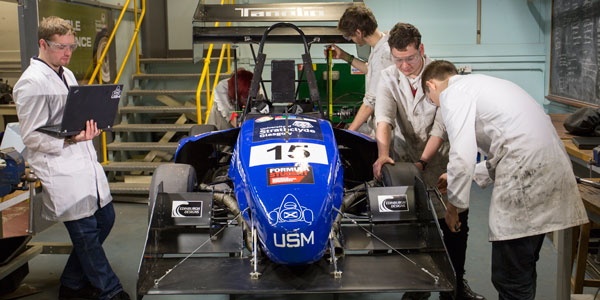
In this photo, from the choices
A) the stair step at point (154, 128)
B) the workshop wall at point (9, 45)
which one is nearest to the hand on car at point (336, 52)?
the stair step at point (154, 128)

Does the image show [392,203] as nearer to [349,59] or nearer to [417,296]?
[417,296]

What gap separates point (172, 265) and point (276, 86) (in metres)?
1.68

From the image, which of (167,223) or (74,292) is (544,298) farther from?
(74,292)

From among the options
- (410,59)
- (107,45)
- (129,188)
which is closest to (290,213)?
(410,59)

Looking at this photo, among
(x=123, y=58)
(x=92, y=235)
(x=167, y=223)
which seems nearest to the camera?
(x=167, y=223)

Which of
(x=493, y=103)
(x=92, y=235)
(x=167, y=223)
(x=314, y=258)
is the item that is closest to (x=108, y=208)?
(x=92, y=235)

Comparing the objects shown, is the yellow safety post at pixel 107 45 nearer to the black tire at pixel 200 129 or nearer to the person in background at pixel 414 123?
the black tire at pixel 200 129

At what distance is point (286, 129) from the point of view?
300cm

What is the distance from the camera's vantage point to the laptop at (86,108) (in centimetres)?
322

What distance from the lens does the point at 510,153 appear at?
2.44 metres

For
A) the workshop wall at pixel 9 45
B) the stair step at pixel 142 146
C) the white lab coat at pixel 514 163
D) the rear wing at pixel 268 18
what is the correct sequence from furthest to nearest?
the workshop wall at pixel 9 45
the stair step at pixel 142 146
the rear wing at pixel 268 18
the white lab coat at pixel 514 163

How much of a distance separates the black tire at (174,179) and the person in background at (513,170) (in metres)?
1.58

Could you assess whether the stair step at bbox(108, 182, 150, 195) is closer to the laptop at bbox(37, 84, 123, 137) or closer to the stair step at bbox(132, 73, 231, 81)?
the stair step at bbox(132, 73, 231, 81)

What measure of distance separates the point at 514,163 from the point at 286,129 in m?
1.13
